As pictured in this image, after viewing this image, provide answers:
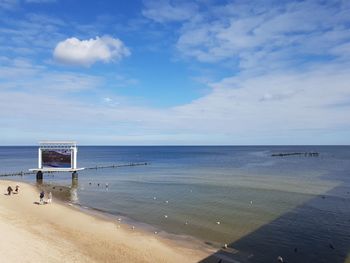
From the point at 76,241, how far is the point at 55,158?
35795 mm

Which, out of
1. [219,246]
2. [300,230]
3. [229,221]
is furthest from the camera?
[229,221]

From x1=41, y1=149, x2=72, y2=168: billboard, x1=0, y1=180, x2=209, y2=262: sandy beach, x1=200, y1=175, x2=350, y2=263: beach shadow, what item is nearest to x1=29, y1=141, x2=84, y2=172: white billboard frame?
x1=41, y1=149, x2=72, y2=168: billboard

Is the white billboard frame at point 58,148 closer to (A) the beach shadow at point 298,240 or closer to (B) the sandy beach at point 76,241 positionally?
(B) the sandy beach at point 76,241

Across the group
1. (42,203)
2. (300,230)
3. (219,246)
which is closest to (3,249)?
(219,246)

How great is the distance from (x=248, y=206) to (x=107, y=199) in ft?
53.1

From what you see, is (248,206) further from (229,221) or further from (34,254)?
(34,254)

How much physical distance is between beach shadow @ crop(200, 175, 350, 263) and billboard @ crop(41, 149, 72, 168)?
36024 mm

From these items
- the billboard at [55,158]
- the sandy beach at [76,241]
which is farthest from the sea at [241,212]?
the billboard at [55,158]

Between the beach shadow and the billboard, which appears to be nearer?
the beach shadow

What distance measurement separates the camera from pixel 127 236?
2594cm

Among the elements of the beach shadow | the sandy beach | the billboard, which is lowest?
the beach shadow

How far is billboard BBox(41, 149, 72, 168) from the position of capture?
2242 inches

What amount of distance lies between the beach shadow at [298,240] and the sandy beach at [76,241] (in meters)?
2.83

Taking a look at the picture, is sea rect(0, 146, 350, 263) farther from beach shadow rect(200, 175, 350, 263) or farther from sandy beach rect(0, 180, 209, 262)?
sandy beach rect(0, 180, 209, 262)
